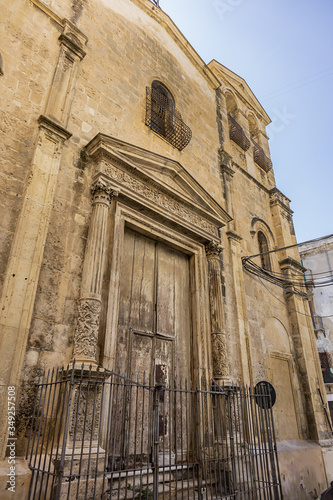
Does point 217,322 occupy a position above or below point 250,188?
below

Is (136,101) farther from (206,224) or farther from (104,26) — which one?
(206,224)

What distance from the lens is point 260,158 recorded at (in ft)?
38.9

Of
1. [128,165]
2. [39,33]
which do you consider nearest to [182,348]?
[128,165]

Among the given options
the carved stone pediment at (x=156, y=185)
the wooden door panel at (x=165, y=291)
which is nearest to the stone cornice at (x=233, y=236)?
the carved stone pediment at (x=156, y=185)

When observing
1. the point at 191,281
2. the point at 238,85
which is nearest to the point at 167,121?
the point at 191,281

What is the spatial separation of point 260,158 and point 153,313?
8128 mm

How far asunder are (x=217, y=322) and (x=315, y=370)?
183 inches

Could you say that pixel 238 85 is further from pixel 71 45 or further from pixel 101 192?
pixel 101 192

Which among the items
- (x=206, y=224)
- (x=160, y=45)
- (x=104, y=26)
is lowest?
(x=206, y=224)

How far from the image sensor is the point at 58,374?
4.02 metres

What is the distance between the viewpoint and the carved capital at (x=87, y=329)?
4178 mm

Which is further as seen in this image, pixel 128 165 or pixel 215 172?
pixel 215 172

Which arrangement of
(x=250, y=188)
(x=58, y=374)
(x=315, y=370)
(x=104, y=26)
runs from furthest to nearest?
1. (x=250, y=188)
2. (x=315, y=370)
3. (x=104, y=26)
4. (x=58, y=374)

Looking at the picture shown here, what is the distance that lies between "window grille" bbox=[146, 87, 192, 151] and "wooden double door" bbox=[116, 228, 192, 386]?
269 cm
